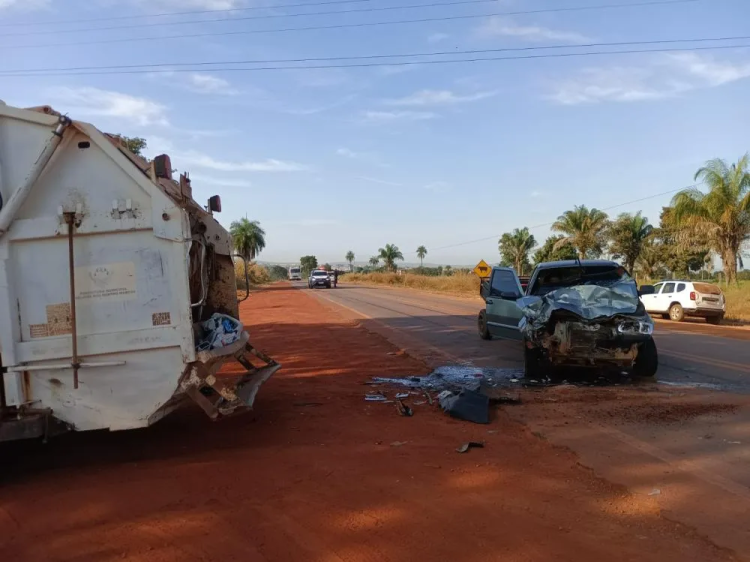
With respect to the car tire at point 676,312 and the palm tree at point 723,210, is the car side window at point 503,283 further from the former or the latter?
the palm tree at point 723,210

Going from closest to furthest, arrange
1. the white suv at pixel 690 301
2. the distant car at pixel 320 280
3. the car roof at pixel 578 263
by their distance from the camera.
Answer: the car roof at pixel 578 263, the white suv at pixel 690 301, the distant car at pixel 320 280

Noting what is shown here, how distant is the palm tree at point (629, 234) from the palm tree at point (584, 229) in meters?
0.98

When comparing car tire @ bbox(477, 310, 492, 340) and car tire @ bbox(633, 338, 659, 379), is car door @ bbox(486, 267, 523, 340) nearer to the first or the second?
car tire @ bbox(477, 310, 492, 340)

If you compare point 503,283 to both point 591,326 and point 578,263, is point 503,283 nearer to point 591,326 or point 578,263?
point 578,263

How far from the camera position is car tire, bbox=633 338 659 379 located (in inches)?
349

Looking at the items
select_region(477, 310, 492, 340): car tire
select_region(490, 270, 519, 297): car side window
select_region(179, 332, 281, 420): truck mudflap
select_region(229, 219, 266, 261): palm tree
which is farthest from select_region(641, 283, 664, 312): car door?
select_region(229, 219, 266, 261): palm tree

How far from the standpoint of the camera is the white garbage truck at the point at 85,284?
4.74 meters

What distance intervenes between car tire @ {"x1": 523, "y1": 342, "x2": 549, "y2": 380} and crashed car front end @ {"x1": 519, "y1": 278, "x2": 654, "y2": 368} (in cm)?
8

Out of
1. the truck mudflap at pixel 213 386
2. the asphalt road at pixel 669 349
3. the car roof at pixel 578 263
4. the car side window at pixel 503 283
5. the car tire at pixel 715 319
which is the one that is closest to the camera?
the truck mudflap at pixel 213 386

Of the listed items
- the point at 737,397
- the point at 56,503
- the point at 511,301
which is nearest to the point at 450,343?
the point at 511,301

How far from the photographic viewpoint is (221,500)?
14.1 ft

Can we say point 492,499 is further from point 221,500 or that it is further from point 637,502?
point 221,500

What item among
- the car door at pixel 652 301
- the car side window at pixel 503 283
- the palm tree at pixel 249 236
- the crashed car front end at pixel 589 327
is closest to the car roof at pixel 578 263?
the car side window at pixel 503 283

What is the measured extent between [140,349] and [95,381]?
0.46 m
